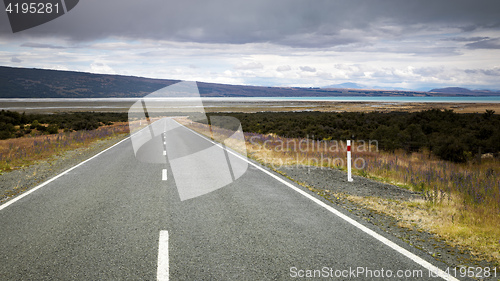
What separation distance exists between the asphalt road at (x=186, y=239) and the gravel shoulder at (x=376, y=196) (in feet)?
1.30

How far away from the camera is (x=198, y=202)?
666 centimetres

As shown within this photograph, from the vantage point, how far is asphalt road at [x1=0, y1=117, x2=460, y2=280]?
359 cm

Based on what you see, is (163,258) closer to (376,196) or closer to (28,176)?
(376,196)

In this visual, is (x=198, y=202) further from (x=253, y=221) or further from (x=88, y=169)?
(x=88, y=169)

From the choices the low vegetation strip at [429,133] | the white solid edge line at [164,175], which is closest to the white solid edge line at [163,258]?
the white solid edge line at [164,175]

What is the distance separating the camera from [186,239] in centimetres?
454

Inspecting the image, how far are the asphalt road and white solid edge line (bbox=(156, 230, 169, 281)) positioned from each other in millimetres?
12

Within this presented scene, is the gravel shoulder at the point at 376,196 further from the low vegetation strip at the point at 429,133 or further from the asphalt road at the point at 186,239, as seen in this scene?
the low vegetation strip at the point at 429,133

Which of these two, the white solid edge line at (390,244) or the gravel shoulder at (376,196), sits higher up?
the white solid edge line at (390,244)

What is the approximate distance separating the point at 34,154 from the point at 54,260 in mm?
14284

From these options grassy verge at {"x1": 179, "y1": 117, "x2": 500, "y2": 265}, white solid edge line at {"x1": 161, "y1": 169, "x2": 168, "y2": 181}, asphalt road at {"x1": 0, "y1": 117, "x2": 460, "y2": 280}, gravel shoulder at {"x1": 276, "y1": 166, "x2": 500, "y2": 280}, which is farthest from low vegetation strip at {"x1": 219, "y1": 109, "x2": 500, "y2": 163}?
white solid edge line at {"x1": 161, "y1": 169, "x2": 168, "y2": 181}

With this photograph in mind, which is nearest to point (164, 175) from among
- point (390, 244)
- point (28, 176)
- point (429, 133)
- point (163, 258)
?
point (28, 176)

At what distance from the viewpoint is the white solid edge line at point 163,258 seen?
344 cm

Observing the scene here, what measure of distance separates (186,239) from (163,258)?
675mm
